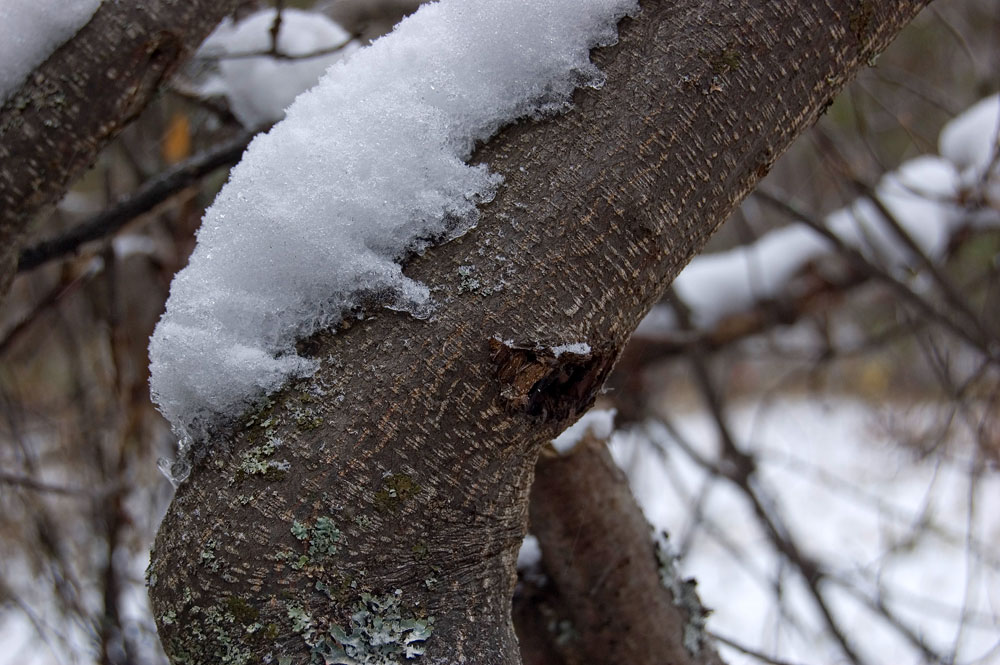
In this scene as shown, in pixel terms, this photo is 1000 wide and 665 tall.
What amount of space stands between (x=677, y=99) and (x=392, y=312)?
322 millimetres

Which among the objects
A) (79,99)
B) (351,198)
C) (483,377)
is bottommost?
(483,377)

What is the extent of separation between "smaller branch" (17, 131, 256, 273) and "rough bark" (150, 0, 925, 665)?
0.70 meters

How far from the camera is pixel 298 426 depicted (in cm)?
60

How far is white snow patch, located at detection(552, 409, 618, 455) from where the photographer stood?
0.88m

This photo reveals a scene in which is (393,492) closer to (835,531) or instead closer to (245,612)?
(245,612)

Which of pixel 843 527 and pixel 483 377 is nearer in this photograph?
pixel 483 377

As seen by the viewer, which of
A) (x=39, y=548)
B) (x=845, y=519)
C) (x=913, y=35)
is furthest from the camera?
(x=913, y=35)

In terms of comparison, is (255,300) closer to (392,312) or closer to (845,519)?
(392,312)

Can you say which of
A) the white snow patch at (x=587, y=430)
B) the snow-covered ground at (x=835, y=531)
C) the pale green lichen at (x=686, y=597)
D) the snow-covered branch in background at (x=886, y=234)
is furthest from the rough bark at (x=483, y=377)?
the snow-covered branch in background at (x=886, y=234)

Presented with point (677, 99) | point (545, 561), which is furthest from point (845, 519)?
point (677, 99)

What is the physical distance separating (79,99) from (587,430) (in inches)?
30.8

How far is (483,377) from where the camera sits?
0.59 meters

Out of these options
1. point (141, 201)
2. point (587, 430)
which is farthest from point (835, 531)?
point (141, 201)

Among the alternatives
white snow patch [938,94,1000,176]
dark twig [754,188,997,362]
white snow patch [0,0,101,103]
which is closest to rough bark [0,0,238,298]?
white snow patch [0,0,101,103]
